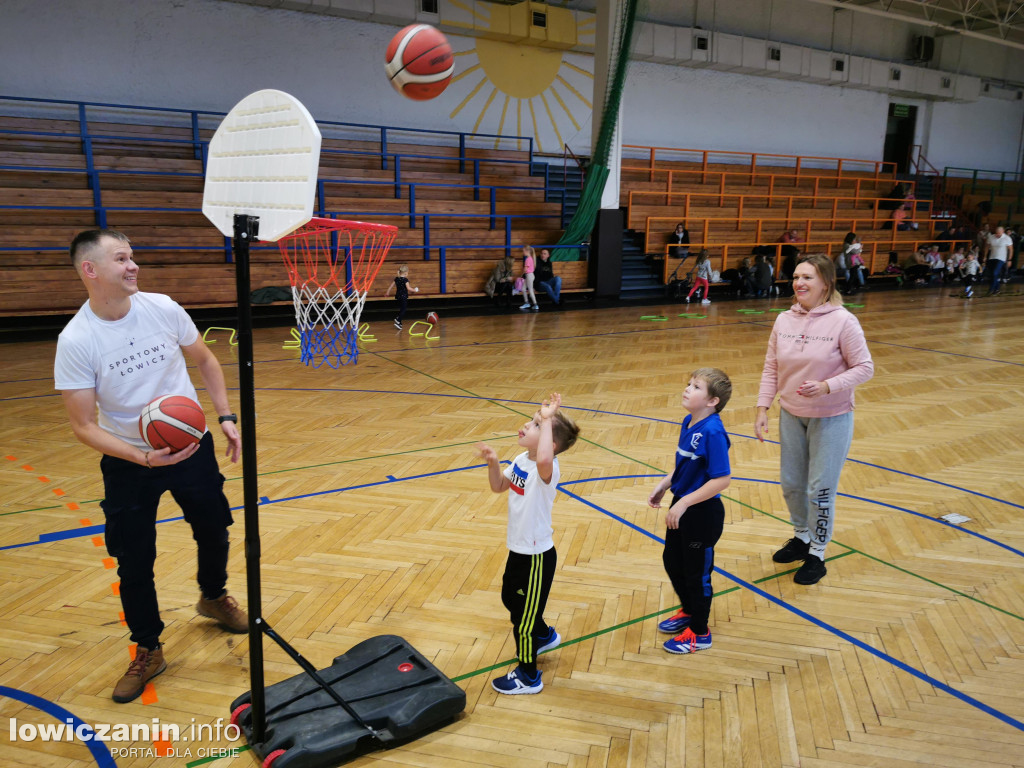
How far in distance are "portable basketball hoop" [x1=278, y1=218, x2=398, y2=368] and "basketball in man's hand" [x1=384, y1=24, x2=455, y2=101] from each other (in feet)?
4.90

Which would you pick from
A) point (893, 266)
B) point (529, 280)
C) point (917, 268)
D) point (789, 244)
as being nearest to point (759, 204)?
point (789, 244)

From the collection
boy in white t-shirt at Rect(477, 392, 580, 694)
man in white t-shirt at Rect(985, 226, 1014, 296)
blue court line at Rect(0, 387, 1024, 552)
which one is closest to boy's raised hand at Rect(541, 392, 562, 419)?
boy in white t-shirt at Rect(477, 392, 580, 694)

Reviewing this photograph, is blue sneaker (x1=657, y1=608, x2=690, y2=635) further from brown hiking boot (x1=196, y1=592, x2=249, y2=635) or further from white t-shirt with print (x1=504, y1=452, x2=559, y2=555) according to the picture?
brown hiking boot (x1=196, y1=592, x2=249, y2=635)

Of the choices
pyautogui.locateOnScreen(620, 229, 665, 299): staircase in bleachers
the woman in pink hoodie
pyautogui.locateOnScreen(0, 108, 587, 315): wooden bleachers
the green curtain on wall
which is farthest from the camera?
pyautogui.locateOnScreen(620, 229, 665, 299): staircase in bleachers

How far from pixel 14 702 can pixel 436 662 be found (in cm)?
158

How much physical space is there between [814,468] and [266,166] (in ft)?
9.50

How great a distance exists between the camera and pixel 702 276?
632 inches

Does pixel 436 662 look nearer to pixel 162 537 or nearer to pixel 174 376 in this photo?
pixel 174 376

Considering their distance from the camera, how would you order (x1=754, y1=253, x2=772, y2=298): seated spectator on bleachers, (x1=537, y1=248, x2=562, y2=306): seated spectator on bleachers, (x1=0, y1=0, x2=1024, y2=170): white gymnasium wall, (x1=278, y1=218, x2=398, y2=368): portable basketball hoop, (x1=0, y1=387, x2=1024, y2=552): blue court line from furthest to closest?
1. (x1=754, y1=253, x2=772, y2=298): seated spectator on bleachers
2. (x1=537, y1=248, x2=562, y2=306): seated spectator on bleachers
3. (x1=0, y1=0, x2=1024, y2=170): white gymnasium wall
4. (x1=278, y1=218, x2=398, y2=368): portable basketball hoop
5. (x1=0, y1=387, x2=1024, y2=552): blue court line

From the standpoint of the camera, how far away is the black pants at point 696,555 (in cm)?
306

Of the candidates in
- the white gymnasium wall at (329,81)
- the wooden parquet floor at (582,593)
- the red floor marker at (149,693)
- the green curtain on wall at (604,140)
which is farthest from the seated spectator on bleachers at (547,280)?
the red floor marker at (149,693)

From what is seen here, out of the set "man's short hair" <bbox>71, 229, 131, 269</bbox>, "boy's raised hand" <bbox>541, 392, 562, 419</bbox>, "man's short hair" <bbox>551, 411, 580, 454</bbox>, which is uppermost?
"man's short hair" <bbox>71, 229, 131, 269</bbox>

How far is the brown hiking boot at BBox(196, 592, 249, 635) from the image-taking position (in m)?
3.29

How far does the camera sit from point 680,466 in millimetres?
3139
